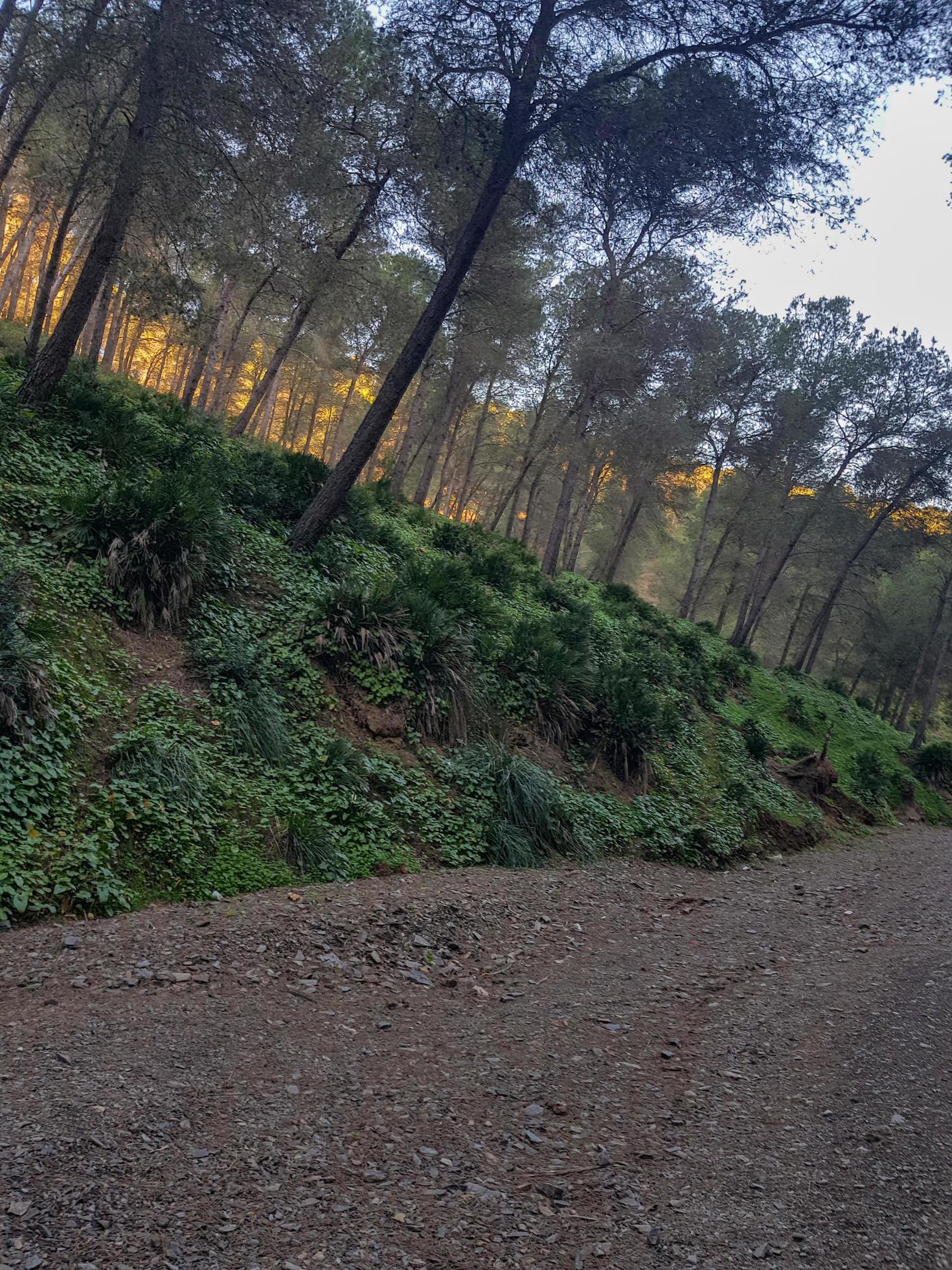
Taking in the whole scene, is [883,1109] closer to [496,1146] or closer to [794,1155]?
[794,1155]

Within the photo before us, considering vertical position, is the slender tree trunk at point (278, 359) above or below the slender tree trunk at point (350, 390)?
below

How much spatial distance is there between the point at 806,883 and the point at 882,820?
6.03 meters

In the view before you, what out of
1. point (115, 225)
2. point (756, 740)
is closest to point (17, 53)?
point (115, 225)

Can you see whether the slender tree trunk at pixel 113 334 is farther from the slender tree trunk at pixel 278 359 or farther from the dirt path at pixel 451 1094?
the dirt path at pixel 451 1094

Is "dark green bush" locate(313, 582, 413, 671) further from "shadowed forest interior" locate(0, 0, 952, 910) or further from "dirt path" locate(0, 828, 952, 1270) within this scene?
"dirt path" locate(0, 828, 952, 1270)

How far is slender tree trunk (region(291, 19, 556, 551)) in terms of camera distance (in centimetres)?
921

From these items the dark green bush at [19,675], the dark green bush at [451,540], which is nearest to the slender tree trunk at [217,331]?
the dark green bush at [451,540]

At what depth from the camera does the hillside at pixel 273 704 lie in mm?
5180

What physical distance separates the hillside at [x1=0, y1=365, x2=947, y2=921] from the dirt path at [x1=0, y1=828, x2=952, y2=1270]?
0.67 meters

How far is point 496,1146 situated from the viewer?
10.5 feet

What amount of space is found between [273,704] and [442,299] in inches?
225

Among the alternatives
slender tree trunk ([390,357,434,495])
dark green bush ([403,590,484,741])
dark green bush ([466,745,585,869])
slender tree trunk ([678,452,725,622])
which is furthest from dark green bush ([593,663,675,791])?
slender tree trunk ([678,452,725,622])

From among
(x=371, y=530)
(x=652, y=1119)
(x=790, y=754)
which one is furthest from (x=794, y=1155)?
(x=790, y=754)

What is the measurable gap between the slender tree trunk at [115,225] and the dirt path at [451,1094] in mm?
7204
